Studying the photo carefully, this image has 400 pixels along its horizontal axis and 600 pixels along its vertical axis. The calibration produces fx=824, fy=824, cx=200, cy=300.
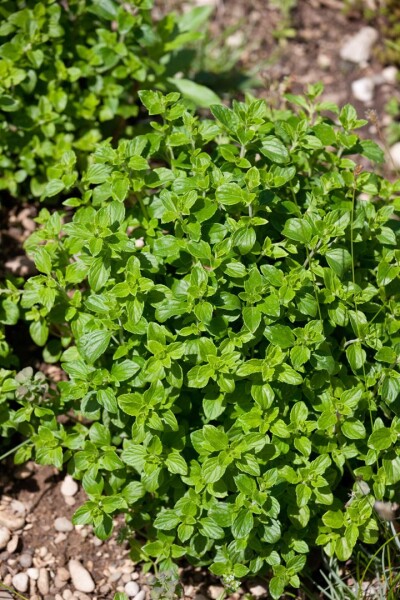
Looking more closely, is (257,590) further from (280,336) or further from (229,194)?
(229,194)

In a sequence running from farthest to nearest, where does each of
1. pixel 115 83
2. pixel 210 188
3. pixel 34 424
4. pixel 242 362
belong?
pixel 115 83 → pixel 34 424 → pixel 210 188 → pixel 242 362

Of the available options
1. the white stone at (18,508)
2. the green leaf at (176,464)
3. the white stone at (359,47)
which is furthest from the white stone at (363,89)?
the white stone at (18,508)

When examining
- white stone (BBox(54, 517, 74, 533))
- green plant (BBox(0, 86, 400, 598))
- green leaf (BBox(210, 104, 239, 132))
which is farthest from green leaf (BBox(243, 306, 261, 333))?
white stone (BBox(54, 517, 74, 533))

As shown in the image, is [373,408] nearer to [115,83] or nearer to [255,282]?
[255,282]

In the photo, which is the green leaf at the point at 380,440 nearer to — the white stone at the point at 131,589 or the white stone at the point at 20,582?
the white stone at the point at 131,589

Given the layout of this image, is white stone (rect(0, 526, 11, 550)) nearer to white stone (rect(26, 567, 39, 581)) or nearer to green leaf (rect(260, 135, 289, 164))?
white stone (rect(26, 567, 39, 581))

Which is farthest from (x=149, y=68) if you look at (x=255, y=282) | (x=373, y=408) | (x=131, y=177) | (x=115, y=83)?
(x=373, y=408)
